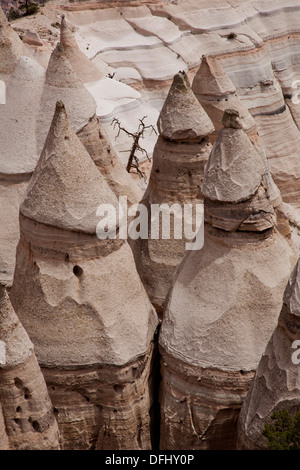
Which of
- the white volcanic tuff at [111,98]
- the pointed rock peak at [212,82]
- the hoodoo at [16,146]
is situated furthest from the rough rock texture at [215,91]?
the white volcanic tuff at [111,98]

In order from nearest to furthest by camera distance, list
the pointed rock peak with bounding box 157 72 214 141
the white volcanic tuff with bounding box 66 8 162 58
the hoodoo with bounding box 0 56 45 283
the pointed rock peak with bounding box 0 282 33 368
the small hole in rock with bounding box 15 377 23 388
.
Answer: the pointed rock peak with bounding box 0 282 33 368, the small hole in rock with bounding box 15 377 23 388, the pointed rock peak with bounding box 157 72 214 141, the hoodoo with bounding box 0 56 45 283, the white volcanic tuff with bounding box 66 8 162 58

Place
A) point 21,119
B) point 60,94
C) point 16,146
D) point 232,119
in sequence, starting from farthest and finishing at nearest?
1. point 60,94
2. point 21,119
3. point 16,146
4. point 232,119

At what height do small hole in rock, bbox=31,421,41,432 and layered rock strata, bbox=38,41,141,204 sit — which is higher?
layered rock strata, bbox=38,41,141,204

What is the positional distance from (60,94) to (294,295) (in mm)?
6844

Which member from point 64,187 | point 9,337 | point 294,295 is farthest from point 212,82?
point 9,337

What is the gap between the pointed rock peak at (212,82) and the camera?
Answer: 18413 millimetres

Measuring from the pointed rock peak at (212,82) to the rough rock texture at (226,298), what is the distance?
7.09 meters

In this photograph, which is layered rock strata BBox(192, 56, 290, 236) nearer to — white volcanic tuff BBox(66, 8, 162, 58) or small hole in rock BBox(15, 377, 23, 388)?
small hole in rock BBox(15, 377, 23, 388)

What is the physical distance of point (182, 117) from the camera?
1370 cm

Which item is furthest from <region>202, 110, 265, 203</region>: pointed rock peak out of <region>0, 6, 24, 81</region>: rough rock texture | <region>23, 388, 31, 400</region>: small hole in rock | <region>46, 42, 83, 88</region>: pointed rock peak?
<region>0, 6, 24, 81</region>: rough rock texture

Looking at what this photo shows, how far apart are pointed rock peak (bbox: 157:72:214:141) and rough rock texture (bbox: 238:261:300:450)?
4.38 metres

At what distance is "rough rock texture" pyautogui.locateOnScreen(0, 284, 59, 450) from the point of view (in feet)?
33.3

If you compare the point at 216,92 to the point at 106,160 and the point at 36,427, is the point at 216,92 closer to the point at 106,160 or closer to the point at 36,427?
the point at 106,160
